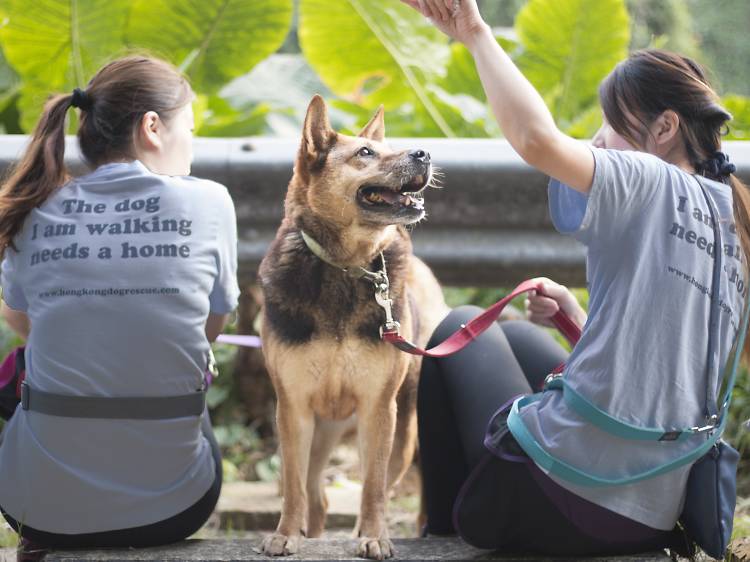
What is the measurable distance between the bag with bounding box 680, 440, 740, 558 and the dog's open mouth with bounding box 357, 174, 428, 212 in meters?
1.08

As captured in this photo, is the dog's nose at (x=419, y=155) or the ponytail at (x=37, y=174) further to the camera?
the dog's nose at (x=419, y=155)

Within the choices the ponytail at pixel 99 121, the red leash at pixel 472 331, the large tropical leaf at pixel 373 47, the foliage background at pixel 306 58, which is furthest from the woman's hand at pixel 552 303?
the large tropical leaf at pixel 373 47

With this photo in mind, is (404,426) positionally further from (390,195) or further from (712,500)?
(712,500)

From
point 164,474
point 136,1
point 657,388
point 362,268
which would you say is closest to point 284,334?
point 362,268

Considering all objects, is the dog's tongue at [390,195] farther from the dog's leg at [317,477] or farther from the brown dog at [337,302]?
the dog's leg at [317,477]

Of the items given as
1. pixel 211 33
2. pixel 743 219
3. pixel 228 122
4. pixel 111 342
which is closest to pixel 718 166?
pixel 743 219

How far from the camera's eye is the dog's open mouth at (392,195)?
2898 millimetres

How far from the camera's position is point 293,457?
115 inches

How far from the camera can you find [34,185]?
104 inches

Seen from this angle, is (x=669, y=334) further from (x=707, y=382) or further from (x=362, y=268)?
(x=362, y=268)

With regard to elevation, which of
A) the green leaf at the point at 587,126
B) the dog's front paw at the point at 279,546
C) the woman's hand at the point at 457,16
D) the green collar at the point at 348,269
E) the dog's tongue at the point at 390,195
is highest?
the woman's hand at the point at 457,16

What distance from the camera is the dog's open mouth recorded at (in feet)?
9.51

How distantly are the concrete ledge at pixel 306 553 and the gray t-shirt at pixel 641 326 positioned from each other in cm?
35

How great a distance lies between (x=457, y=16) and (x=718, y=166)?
0.80 m
